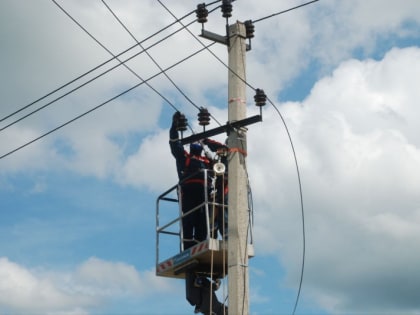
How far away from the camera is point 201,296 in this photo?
13.7 metres

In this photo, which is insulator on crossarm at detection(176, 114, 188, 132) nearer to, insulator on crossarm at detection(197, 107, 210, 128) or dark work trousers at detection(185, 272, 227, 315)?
insulator on crossarm at detection(197, 107, 210, 128)

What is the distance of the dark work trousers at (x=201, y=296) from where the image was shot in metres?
13.6

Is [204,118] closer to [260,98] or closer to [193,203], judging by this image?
[260,98]

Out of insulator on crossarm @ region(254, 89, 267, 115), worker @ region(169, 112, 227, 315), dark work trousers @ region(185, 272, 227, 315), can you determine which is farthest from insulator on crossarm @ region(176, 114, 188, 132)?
dark work trousers @ region(185, 272, 227, 315)

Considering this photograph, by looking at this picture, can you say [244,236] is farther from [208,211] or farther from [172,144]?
[172,144]

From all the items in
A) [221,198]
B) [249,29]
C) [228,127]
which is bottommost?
[221,198]

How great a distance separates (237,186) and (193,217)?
230 cm

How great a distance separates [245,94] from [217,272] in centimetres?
325

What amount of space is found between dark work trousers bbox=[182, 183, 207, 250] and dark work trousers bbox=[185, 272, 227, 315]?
68 centimetres

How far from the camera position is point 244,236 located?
11883mm

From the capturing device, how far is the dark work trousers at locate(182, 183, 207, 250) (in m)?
14.1

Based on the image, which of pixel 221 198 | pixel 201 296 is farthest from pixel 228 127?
pixel 201 296

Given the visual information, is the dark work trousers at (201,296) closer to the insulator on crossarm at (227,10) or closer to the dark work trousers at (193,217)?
the dark work trousers at (193,217)

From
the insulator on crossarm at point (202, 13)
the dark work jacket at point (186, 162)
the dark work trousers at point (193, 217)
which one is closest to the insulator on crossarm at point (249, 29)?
the insulator on crossarm at point (202, 13)
